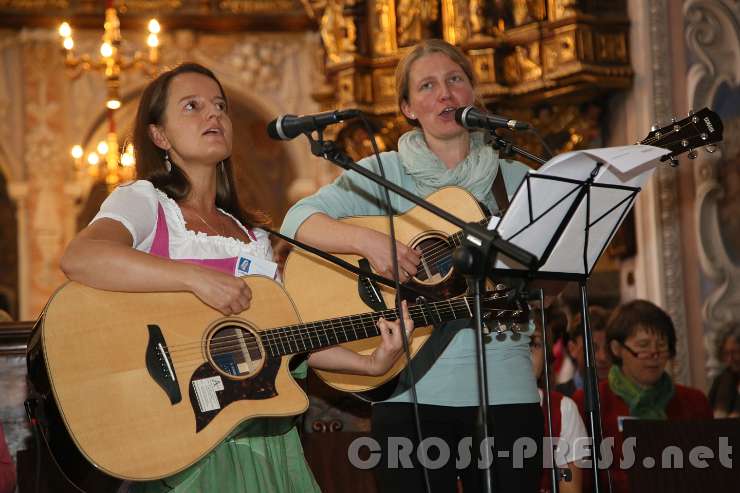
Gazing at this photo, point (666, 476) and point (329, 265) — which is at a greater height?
point (329, 265)

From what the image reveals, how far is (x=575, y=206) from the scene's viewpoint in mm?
2619

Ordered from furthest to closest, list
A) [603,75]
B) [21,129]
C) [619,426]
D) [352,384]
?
[21,129]
[603,75]
[619,426]
[352,384]

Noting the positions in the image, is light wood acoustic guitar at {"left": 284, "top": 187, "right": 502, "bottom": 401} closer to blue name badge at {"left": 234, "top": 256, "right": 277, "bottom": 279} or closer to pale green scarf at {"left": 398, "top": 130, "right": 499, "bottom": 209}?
pale green scarf at {"left": 398, "top": 130, "right": 499, "bottom": 209}

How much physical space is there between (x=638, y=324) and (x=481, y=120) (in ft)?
7.49

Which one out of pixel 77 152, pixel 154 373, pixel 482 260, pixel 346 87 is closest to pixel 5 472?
pixel 154 373

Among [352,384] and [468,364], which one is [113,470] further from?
[468,364]

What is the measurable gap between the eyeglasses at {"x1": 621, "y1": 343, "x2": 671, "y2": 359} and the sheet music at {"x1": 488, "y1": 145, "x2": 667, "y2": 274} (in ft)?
7.47

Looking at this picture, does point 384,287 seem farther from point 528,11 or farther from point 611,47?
point 528,11

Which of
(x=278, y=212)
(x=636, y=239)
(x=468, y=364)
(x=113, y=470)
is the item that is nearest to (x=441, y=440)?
(x=468, y=364)

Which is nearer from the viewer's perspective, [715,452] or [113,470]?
[113,470]

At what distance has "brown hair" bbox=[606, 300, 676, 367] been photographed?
496 centimetres

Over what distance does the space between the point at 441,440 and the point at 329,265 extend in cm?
70

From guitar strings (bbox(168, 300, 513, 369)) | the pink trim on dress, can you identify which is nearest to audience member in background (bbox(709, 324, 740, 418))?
guitar strings (bbox(168, 300, 513, 369))

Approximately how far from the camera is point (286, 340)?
9.48 ft
